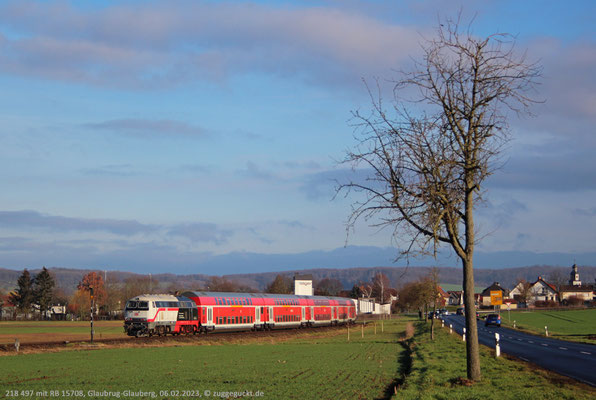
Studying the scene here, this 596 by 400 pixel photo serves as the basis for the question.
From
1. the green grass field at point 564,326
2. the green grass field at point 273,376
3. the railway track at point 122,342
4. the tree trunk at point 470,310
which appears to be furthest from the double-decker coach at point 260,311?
the tree trunk at point 470,310

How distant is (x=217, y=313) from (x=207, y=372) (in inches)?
1389

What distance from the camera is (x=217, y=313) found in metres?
64.8

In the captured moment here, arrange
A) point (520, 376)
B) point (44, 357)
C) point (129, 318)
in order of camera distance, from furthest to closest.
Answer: point (129, 318) → point (44, 357) → point (520, 376)

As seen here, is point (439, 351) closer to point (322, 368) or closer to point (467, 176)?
point (322, 368)

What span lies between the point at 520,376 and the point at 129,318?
40342 mm

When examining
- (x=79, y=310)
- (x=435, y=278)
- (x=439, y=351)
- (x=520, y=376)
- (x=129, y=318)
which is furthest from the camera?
(x=79, y=310)

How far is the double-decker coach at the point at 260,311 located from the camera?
63688mm

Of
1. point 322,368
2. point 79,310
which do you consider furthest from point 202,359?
point 79,310

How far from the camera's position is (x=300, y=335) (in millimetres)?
68250

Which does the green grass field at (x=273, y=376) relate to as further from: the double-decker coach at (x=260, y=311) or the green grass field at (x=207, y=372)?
the double-decker coach at (x=260, y=311)

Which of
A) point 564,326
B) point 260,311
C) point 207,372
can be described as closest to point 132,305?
point 260,311

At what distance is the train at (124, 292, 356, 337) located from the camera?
5597cm

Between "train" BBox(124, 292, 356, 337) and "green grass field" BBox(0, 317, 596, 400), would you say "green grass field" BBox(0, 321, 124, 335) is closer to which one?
"train" BBox(124, 292, 356, 337)

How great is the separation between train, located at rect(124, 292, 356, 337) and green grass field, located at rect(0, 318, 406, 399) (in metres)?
10.4
